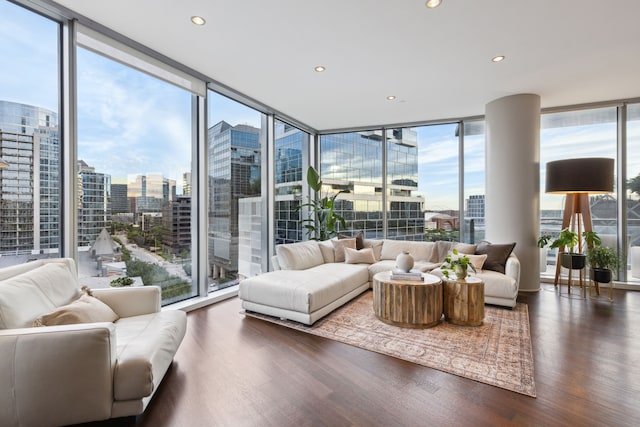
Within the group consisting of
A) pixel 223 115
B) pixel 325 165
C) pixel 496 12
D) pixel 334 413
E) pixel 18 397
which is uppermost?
pixel 496 12

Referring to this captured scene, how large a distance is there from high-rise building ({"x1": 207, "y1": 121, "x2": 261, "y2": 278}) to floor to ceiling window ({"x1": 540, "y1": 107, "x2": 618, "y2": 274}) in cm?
490

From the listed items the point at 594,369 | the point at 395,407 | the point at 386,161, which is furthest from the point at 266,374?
the point at 386,161

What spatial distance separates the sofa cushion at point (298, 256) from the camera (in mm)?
4164

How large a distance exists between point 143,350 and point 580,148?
6.52m

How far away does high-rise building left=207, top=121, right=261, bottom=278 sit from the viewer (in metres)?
4.22

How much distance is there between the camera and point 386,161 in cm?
610

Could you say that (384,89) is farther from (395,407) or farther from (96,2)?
(395,407)

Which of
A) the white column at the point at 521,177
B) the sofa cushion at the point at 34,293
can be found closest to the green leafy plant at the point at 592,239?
the white column at the point at 521,177

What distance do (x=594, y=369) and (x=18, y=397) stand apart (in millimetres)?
3707

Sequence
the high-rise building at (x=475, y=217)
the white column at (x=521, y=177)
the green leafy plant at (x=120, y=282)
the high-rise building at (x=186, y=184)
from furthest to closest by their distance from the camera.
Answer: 1. the high-rise building at (x=475, y=217)
2. the white column at (x=521, y=177)
3. the high-rise building at (x=186, y=184)
4. the green leafy plant at (x=120, y=282)

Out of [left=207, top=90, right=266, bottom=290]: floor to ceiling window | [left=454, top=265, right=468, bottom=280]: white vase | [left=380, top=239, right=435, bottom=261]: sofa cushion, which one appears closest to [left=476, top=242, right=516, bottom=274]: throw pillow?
[left=380, top=239, right=435, bottom=261]: sofa cushion

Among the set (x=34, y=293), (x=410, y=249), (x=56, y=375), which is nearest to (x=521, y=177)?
(x=410, y=249)

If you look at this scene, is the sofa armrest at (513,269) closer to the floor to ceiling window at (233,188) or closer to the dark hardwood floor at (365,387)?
the dark hardwood floor at (365,387)

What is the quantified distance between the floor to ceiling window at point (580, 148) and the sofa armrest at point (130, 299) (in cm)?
579
